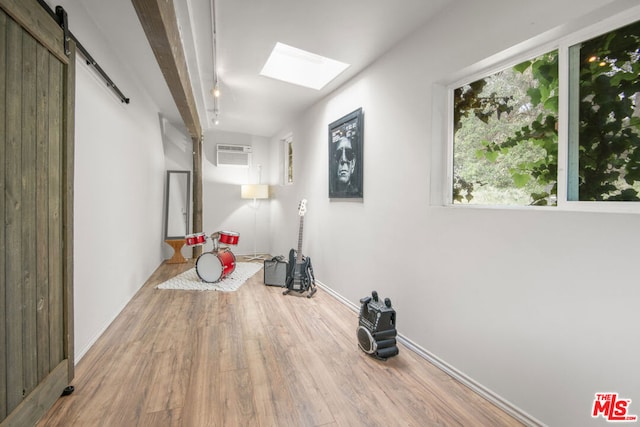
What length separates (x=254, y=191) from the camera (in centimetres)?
620

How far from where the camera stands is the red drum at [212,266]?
4.19 meters

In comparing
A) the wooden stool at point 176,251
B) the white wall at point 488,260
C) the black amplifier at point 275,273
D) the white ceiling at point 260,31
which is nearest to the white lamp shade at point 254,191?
the wooden stool at point 176,251

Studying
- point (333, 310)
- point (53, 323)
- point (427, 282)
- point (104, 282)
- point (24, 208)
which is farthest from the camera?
point (333, 310)

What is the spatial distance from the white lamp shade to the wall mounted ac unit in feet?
1.98

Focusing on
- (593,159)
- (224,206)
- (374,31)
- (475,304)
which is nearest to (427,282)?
(475,304)

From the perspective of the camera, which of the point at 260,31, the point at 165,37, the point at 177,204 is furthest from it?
the point at 177,204

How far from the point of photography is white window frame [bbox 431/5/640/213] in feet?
4.57

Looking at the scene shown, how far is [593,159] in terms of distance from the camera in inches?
57.6

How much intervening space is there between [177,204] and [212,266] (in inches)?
88.6

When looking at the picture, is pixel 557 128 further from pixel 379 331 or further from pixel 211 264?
pixel 211 264

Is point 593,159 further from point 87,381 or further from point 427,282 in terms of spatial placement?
point 87,381

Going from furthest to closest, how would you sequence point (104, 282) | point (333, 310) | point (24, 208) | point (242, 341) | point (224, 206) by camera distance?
point (224, 206)
point (333, 310)
point (104, 282)
point (242, 341)
point (24, 208)

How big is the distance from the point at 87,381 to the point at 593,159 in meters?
3.19

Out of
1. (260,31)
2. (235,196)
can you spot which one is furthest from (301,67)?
(235,196)
